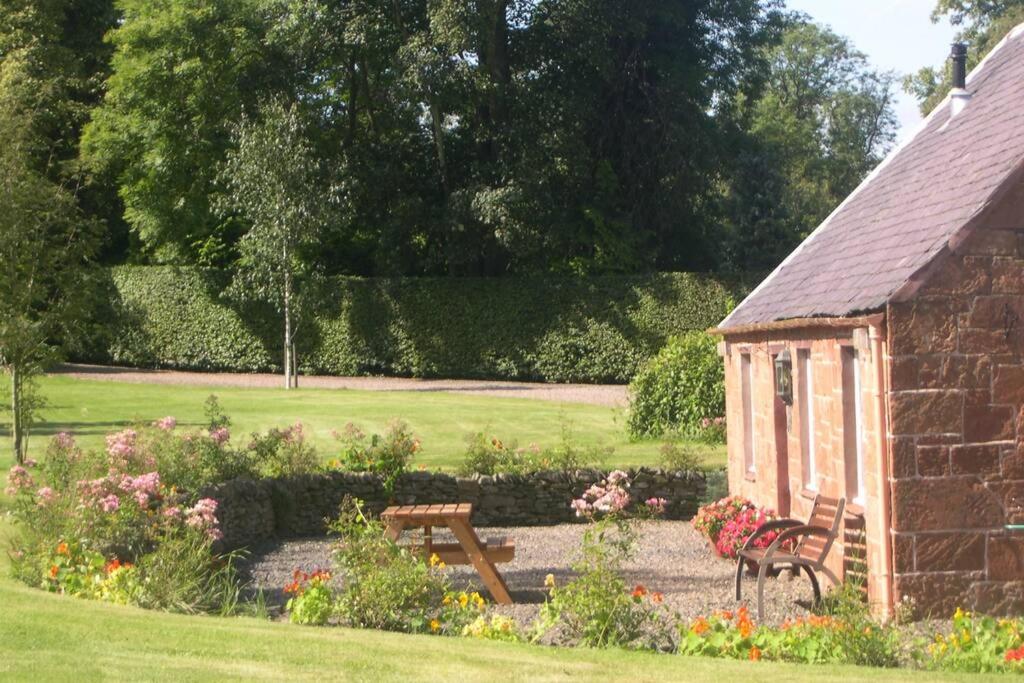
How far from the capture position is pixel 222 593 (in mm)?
10719

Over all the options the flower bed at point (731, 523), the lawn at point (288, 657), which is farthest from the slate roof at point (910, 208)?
the lawn at point (288, 657)

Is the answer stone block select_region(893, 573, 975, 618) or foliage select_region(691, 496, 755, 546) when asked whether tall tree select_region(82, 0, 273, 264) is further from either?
stone block select_region(893, 573, 975, 618)

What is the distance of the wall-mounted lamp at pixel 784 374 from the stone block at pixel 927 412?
113 inches

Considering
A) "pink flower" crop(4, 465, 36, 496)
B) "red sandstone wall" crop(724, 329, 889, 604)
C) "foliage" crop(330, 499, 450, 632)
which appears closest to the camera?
"foliage" crop(330, 499, 450, 632)

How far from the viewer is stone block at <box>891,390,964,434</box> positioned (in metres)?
10.2

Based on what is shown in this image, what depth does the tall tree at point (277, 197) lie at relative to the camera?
115 ft

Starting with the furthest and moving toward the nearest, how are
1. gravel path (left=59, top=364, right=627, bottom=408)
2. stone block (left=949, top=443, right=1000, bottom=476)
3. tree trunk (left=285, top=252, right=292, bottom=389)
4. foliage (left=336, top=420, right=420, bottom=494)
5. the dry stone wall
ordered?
1. tree trunk (left=285, top=252, right=292, bottom=389)
2. gravel path (left=59, top=364, right=627, bottom=408)
3. foliage (left=336, top=420, right=420, bottom=494)
4. the dry stone wall
5. stone block (left=949, top=443, right=1000, bottom=476)

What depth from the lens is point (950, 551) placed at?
1034 centimetres

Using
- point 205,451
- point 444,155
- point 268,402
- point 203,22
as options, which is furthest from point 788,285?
point 203,22

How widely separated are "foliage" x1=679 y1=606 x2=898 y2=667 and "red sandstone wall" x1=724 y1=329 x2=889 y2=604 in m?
1.73

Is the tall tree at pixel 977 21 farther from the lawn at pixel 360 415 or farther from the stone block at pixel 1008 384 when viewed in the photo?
the stone block at pixel 1008 384

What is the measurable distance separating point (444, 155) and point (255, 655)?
31.8 metres

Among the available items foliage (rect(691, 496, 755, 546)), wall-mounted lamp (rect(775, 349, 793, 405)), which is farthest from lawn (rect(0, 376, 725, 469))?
wall-mounted lamp (rect(775, 349, 793, 405))

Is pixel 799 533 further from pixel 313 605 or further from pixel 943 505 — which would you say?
pixel 313 605
